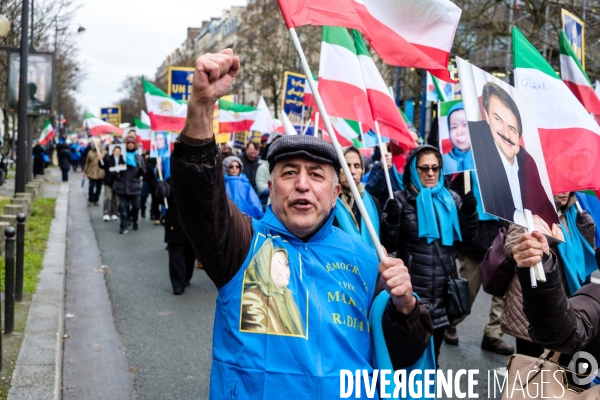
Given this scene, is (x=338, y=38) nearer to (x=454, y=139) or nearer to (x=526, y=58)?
(x=454, y=139)

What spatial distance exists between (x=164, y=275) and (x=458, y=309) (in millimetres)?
5838

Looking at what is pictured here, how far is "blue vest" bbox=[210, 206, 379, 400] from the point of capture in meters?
2.19

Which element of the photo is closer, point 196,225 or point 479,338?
point 196,225

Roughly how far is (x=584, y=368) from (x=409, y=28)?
1723mm

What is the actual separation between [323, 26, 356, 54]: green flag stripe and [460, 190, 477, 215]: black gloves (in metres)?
1.49

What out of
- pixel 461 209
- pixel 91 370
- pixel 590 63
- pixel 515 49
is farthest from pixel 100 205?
pixel 515 49

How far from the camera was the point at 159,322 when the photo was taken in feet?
23.4

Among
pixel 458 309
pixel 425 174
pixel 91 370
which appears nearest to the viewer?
pixel 458 309

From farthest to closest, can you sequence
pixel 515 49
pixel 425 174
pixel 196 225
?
pixel 425 174
pixel 515 49
pixel 196 225

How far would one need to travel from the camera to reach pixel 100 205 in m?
20.6

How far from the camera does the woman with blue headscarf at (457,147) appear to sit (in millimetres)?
6242

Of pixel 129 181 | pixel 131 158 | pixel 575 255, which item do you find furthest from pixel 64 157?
pixel 575 255

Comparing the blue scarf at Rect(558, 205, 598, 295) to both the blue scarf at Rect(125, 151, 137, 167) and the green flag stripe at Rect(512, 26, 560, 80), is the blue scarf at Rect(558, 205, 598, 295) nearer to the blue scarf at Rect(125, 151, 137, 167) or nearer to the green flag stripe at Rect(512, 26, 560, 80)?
the green flag stripe at Rect(512, 26, 560, 80)

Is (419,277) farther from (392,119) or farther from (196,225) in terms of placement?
(196,225)
